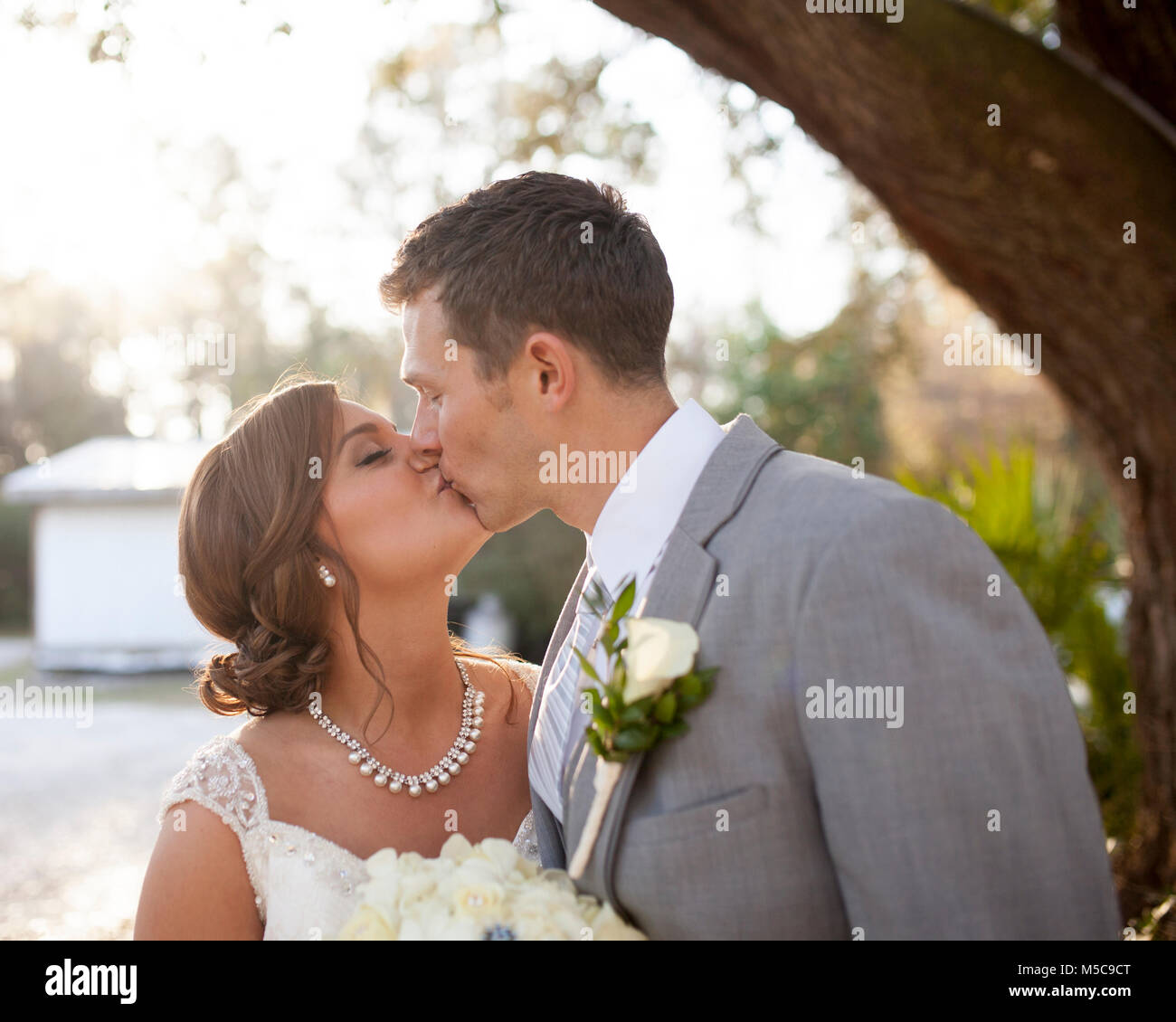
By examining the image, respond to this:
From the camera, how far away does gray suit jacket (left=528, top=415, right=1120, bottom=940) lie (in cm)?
183

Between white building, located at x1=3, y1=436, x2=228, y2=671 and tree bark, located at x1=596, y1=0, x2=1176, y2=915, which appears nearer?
tree bark, located at x1=596, y1=0, x2=1176, y2=915

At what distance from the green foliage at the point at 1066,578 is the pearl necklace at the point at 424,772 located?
4134 mm

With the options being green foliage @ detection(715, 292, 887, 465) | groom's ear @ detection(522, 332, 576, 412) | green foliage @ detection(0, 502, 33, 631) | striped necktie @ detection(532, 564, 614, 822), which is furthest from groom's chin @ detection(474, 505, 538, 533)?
green foliage @ detection(0, 502, 33, 631)

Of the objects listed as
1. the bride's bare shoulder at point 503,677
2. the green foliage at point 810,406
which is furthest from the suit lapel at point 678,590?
the green foliage at point 810,406

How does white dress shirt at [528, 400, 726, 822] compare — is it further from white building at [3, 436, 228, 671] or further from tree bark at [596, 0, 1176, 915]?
white building at [3, 436, 228, 671]

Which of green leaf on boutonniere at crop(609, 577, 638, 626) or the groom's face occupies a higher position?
the groom's face

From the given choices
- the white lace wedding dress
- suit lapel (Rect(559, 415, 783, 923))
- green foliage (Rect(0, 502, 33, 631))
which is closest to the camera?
suit lapel (Rect(559, 415, 783, 923))

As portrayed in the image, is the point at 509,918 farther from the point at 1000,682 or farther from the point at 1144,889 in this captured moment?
the point at 1144,889

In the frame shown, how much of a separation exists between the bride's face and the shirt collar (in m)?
0.71

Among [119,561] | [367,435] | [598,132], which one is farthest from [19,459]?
[367,435]

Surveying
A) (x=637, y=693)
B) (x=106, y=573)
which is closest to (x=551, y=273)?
(x=637, y=693)

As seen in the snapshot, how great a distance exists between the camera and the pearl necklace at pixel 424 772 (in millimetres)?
3162

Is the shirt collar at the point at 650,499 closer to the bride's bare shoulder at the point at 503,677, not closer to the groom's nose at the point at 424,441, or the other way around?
the groom's nose at the point at 424,441

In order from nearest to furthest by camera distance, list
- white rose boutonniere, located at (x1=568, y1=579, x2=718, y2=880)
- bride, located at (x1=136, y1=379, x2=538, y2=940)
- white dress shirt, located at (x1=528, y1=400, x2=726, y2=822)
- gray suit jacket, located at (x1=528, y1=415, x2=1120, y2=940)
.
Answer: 1. gray suit jacket, located at (x1=528, y1=415, x2=1120, y2=940)
2. white rose boutonniere, located at (x1=568, y1=579, x2=718, y2=880)
3. white dress shirt, located at (x1=528, y1=400, x2=726, y2=822)
4. bride, located at (x1=136, y1=379, x2=538, y2=940)
